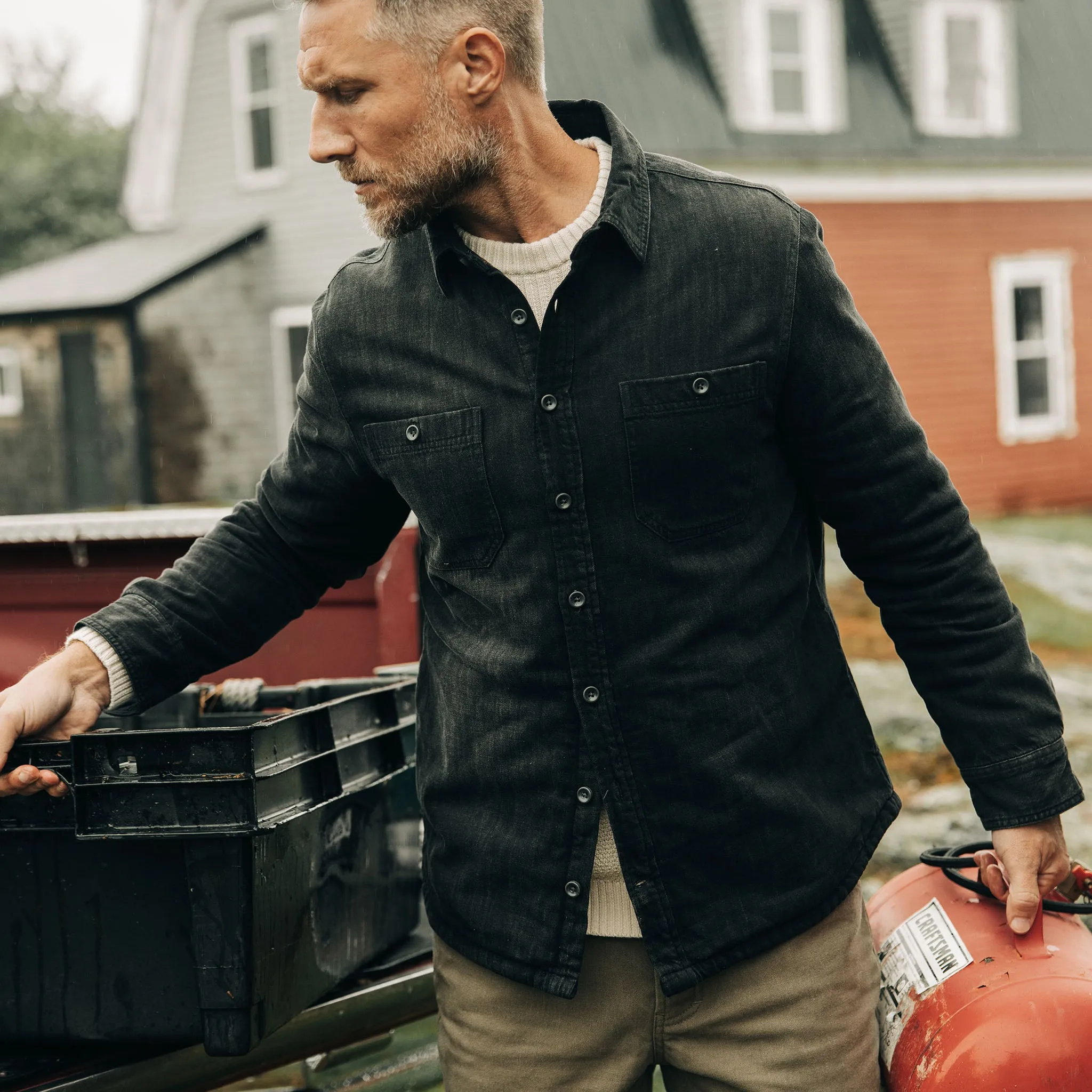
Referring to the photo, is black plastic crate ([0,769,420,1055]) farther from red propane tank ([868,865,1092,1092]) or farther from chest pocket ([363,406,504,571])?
red propane tank ([868,865,1092,1092])

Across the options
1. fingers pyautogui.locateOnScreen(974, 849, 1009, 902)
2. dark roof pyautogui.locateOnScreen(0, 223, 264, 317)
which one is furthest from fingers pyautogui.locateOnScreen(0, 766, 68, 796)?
dark roof pyautogui.locateOnScreen(0, 223, 264, 317)

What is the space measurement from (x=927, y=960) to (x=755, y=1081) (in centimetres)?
37

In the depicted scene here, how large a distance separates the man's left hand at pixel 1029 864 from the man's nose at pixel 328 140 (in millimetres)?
1221

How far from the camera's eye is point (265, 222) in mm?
16281

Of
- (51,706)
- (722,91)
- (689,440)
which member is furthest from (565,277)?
(722,91)

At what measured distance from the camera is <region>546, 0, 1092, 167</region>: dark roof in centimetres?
1413

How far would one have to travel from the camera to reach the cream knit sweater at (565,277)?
1.80 metres

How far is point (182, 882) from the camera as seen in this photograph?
2.00m

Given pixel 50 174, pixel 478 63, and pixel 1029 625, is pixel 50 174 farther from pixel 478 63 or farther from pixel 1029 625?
pixel 478 63

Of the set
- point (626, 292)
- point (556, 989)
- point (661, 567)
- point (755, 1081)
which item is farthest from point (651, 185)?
point (755, 1081)

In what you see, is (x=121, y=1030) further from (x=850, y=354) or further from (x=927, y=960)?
(x=850, y=354)

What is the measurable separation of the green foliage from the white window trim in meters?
17.1

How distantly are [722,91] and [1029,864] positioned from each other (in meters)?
13.9

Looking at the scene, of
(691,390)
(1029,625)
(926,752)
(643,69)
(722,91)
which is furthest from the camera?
(722,91)
